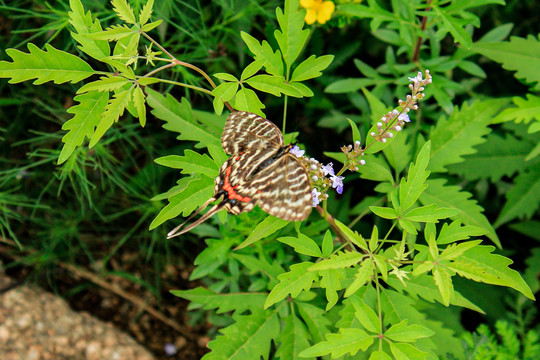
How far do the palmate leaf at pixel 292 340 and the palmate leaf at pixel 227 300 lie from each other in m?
0.13

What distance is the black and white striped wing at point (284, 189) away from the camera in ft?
3.71

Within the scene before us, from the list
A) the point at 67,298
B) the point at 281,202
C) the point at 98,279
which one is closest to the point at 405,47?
the point at 281,202

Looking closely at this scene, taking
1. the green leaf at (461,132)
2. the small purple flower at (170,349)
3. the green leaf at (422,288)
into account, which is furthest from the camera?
the small purple flower at (170,349)

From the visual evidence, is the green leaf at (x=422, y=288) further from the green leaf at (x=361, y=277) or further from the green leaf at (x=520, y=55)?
the green leaf at (x=520, y=55)

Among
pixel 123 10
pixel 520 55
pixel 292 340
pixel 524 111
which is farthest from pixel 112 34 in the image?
pixel 520 55

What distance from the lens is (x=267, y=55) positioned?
1410 millimetres

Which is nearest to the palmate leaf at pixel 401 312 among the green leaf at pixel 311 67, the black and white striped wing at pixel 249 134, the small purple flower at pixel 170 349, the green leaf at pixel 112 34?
the black and white striped wing at pixel 249 134

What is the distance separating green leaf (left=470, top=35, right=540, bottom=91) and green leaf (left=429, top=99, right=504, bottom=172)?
0.18 metres

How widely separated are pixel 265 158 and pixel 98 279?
5.22ft

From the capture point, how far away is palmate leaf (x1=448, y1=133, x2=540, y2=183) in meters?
2.10

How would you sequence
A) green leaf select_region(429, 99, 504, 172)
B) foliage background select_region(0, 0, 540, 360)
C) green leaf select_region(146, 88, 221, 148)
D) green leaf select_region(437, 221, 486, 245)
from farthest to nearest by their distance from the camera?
foliage background select_region(0, 0, 540, 360), green leaf select_region(429, 99, 504, 172), green leaf select_region(146, 88, 221, 148), green leaf select_region(437, 221, 486, 245)

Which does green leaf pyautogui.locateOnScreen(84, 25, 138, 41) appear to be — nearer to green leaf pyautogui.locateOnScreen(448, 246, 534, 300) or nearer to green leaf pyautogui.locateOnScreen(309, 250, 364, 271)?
green leaf pyautogui.locateOnScreen(309, 250, 364, 271)

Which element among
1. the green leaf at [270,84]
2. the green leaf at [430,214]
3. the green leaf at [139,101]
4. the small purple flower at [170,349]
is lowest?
the small purple flower at [170,349]

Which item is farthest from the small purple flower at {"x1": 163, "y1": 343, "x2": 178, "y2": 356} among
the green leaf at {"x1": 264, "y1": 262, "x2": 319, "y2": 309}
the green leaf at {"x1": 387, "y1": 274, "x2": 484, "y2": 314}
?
the green leaf at {"x1": 387, "y1": 274, "x2": 484, "y2": 314}
